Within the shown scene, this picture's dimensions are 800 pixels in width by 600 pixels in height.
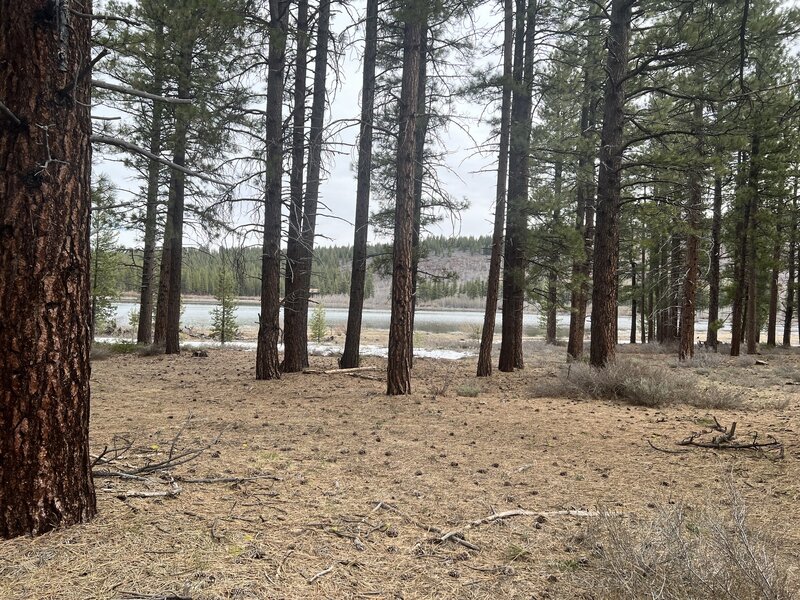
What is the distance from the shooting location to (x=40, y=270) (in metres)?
2.64

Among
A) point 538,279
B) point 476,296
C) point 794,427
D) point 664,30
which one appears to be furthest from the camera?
point 476,296

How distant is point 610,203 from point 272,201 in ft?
21.6

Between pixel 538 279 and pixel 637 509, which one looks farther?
pixel 538 279

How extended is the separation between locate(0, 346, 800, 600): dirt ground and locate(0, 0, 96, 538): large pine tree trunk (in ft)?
1.10

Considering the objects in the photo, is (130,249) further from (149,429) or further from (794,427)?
(794,427)

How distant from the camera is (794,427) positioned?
5.90 metres

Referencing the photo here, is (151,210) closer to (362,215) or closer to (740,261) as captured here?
(362,215)

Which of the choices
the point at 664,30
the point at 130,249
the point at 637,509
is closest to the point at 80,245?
the point at 637,509

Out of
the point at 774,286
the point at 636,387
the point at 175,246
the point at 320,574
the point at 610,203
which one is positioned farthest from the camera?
the point at 774,286

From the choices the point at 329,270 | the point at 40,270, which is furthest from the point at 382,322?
the point at 40,270

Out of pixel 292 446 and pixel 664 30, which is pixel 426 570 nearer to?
pixel 292 446

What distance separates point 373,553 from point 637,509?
1.99m

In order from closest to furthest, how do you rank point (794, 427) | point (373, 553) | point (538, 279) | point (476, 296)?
point (373, 553), point (794, 427), point (538, 279), point (476, 296)

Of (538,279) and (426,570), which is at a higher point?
(538,279)
